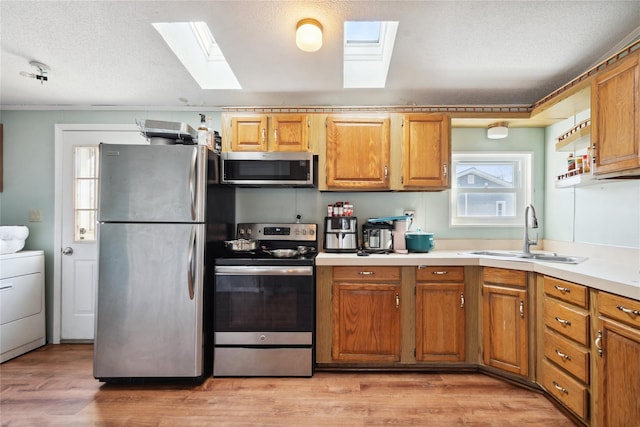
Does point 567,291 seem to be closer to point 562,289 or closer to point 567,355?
point 562,289

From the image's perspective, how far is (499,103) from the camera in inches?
120

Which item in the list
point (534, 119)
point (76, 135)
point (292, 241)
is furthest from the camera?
point (76, 135)

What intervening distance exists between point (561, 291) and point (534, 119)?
1.60 meters

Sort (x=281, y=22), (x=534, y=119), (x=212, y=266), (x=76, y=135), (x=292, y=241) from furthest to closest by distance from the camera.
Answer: (x=76, y=135), (x=292, y=241), (x=534, y=119), (x=212, y=266), (x=281, y=22)

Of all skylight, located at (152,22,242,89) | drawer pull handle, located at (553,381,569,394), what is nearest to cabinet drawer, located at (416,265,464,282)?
drawer pull handle, located at (553,381,569,394)

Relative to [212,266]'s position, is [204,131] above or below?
Result: above

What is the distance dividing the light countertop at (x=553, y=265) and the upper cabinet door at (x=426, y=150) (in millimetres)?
653

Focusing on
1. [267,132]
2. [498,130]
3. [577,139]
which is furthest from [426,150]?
[267,132]

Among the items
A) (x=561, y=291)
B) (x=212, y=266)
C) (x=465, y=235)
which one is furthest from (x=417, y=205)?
(x=212, y=266)

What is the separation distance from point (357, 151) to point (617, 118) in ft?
5.45

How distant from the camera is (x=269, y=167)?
2.77 metres

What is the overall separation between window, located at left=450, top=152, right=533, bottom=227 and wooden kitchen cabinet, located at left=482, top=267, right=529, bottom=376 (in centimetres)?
83

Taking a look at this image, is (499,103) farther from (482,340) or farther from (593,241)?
(482,340)

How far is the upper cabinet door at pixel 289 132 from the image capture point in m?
2.91
